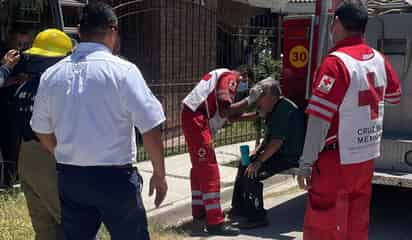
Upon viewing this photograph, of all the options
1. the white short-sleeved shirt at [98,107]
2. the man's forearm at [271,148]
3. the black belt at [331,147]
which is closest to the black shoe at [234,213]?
the man's forearm at [271,148]

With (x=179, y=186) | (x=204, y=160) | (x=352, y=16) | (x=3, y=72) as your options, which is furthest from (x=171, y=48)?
(x=352, y=16)

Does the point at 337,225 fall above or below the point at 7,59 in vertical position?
below

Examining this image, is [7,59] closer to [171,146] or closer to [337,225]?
[337,225]

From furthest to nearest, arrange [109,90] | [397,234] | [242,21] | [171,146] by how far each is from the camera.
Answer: [242,21] < [171,146] < [397,234] < [109,90]

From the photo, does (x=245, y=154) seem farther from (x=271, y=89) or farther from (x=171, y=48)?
(x=171, y=48)

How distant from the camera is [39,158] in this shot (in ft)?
12.9

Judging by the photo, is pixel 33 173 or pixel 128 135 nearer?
pixel 128 135

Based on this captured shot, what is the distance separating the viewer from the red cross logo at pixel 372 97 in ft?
12.4

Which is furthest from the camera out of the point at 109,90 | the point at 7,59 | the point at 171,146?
the point at 171,146

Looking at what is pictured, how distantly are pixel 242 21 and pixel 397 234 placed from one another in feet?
27.8

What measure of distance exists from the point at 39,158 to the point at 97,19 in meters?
1.19

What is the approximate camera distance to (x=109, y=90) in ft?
10.0

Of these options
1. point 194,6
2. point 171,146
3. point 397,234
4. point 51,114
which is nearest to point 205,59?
point 194,6

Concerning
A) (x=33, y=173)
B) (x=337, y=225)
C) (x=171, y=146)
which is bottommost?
(x=171, y=146)
